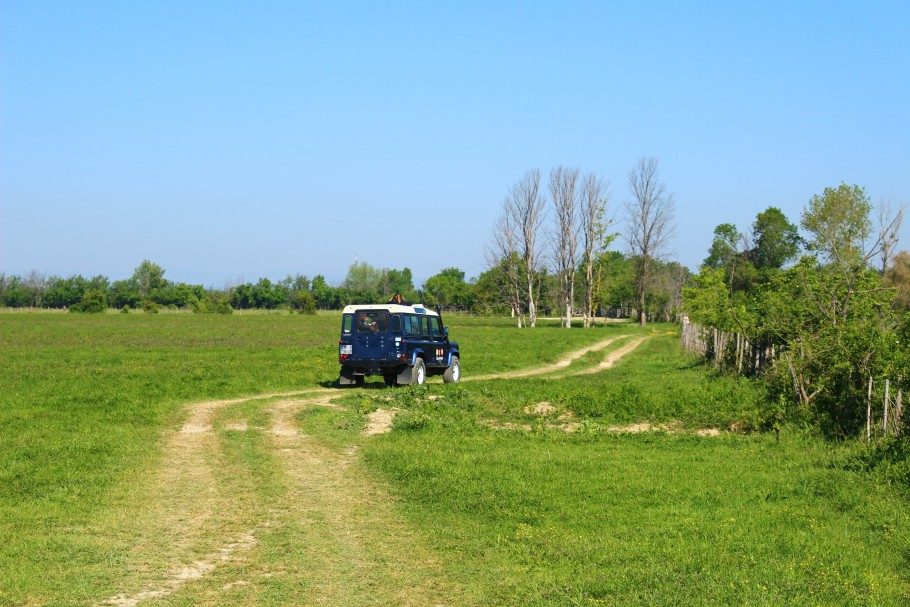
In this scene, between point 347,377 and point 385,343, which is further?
point 347,377

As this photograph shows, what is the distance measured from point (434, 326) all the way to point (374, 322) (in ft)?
10.8

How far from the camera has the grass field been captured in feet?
30.0

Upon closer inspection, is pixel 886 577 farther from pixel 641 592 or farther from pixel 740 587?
pixel 641 592

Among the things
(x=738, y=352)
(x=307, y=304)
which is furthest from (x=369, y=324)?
(x=307, y=304)

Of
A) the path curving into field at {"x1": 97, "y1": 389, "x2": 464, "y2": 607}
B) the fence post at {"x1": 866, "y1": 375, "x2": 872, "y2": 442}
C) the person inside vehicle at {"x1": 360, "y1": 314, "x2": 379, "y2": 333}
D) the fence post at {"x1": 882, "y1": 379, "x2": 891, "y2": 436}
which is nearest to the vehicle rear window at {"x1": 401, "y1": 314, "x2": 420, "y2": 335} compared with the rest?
the person inside vehicle at {"x1": 360, "y1": 314, "x2": 379, "y2": 333}

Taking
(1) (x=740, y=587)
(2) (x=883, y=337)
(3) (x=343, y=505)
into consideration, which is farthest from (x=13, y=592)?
(2) (x=883, y=337)

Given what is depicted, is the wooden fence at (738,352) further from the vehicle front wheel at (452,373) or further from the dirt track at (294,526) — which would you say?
the dirt track at (294,526)

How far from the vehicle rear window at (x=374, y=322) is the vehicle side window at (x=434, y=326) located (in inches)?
105

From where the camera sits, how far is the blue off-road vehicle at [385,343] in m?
28.7

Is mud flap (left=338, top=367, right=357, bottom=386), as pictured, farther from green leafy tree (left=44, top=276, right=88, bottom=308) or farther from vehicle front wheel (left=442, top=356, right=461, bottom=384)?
green leafy tree (left=44, top=276, right=88, bottom=308)

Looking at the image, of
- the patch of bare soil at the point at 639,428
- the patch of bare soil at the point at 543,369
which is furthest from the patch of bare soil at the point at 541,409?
the patch of bare soil at the point at 543,369

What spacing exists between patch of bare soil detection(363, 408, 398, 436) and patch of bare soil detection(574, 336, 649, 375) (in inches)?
734

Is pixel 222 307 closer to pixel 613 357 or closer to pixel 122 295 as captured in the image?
pixel 122 295

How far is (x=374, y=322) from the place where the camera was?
2881cm
